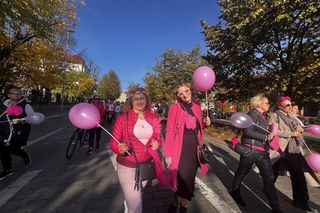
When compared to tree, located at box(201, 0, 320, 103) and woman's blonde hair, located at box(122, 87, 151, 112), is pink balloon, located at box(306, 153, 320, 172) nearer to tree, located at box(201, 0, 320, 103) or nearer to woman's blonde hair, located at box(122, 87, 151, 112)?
woman's blonde hair, located at box(122, 87, 151, 112)

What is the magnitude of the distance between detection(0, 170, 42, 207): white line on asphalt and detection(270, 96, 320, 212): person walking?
4.59 m

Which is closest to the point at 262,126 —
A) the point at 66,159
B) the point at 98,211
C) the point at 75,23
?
the point at 98,211

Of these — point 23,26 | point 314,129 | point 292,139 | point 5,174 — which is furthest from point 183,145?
point 23,26

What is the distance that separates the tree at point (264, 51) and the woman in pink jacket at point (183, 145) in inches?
326

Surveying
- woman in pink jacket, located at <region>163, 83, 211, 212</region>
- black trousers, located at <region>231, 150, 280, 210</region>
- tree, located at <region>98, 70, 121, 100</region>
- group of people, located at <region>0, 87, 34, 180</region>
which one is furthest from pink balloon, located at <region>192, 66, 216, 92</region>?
tree, located at <region>98, 70, 121, 100</region>

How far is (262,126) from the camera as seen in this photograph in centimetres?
425

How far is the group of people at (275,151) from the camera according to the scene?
4.21 m

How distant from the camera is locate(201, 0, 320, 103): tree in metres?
11.4

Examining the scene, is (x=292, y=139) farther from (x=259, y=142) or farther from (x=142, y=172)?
(x=142, y=172)

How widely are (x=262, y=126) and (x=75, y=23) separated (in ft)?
81.8

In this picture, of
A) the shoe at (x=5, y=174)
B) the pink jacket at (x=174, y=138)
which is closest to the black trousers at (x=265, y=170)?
the pink jacket at (x=174, y=138)

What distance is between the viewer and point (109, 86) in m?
110

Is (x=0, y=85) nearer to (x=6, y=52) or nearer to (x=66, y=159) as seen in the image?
(x=6, y=52)

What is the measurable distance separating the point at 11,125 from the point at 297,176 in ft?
18.2
